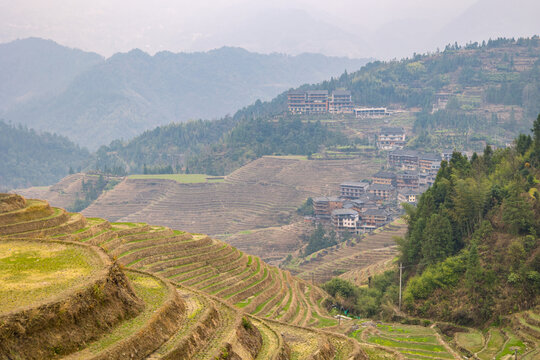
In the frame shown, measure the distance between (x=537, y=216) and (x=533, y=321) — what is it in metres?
6.61

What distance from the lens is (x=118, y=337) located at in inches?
535

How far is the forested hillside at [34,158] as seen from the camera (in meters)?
144

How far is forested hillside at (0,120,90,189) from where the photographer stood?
144m

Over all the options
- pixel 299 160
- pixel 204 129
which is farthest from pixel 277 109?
pixel 299 160

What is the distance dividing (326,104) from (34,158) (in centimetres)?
7879

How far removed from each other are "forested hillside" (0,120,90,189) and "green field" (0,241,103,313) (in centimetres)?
12920

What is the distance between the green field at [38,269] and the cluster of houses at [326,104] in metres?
98.7

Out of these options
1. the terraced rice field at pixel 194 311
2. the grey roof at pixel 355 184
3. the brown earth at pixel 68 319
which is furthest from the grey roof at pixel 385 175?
the brown earth at pixel 68 319

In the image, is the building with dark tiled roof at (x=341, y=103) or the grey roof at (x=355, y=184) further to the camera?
the building with dark tiled roof at (x=341, y=103)

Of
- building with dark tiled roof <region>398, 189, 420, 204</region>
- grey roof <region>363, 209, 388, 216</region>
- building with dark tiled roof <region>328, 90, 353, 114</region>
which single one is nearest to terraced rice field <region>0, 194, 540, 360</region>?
grey roof <region>363, 209, 388, 216</region>

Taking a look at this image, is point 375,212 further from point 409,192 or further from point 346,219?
point 409,192

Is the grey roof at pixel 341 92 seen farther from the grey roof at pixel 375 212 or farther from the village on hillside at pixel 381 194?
the grey roof at pixel 375 212

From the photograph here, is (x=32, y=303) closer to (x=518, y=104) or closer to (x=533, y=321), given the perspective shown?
(x=533, y=321)

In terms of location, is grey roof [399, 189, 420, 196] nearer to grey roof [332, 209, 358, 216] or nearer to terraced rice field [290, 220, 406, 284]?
grey roof [332, 209, 358, 216]
